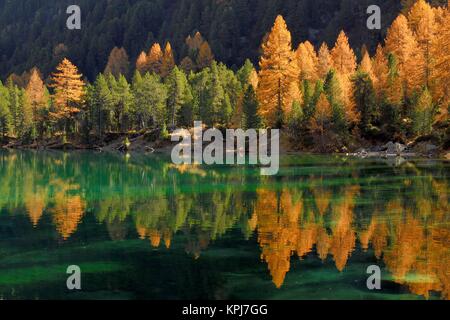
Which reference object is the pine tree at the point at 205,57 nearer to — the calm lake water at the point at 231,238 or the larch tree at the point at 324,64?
the larch tree at the point at 324,64

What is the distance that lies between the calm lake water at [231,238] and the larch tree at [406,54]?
38679 mm

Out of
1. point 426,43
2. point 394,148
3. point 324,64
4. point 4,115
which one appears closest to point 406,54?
point 426,43

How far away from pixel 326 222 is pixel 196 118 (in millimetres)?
80295

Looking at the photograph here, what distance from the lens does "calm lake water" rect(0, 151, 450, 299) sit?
16.2 metres

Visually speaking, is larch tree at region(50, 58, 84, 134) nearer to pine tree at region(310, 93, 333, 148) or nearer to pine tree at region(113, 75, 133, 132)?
pine tree at region(113, 75, 133, 132)

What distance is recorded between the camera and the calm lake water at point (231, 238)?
16156mm

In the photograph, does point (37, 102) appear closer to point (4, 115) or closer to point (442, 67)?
point (4, 115)

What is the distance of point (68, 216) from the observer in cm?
2841

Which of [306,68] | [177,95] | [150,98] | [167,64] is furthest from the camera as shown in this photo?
[167,64]

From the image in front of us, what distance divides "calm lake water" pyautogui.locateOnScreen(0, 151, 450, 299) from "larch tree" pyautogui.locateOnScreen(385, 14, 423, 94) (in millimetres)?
38679

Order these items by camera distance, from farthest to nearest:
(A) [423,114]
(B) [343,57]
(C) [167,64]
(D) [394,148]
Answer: (C) [167,64]
(B) [343,57]
(D) [394,148]
(A) [423,114]

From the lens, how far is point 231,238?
22734 millimetres

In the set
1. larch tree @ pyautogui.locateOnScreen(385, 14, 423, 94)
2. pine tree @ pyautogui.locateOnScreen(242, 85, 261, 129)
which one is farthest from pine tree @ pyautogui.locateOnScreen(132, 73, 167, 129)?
larch tree @ pyautogui.locateOnScreen(385, 14, 423, 94)

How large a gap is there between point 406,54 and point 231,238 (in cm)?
7256
